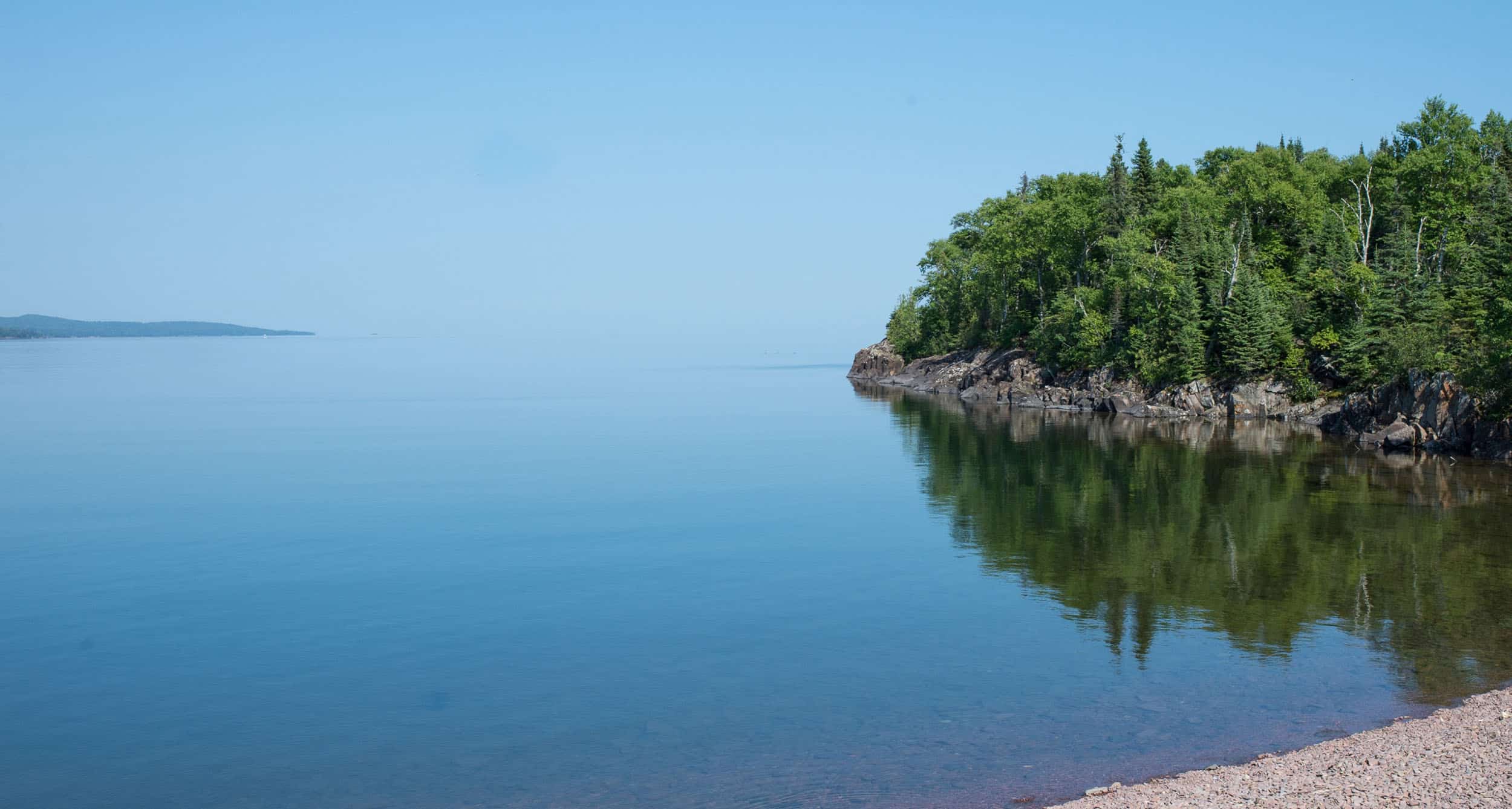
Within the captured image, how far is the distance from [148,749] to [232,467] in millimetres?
40813

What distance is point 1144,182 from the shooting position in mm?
107250

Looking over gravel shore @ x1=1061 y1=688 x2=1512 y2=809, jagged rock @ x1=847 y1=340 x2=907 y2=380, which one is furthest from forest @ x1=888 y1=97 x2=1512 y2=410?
gravel shore @ x1=1061 y1=688 x2=1512 y2=809

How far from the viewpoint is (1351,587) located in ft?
100

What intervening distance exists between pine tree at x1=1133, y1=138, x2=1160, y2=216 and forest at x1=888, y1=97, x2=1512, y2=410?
18 cm

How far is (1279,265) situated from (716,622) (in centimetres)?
8048

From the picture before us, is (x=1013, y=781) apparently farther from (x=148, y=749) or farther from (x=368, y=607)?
(x=368, y=607)

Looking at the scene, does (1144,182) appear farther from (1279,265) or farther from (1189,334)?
(1189,334)

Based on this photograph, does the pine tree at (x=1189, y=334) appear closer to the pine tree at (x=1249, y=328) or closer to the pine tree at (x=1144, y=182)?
the pine tree at (x=1249, y=328)

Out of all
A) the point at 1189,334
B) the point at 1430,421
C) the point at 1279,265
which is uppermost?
the point at 1279,265

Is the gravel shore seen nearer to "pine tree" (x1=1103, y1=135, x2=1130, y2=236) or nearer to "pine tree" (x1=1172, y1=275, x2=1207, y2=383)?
"pine tree" (x1=1172, y1=275, x2=1207, y2=383)

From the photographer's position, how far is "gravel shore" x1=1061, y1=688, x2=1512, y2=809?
1481cm

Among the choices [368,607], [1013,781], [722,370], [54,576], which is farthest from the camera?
[722,370]

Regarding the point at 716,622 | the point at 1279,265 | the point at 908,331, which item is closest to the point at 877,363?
the point at 908,331

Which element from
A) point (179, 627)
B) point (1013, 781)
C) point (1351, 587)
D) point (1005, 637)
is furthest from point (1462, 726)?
point (179, 627)
